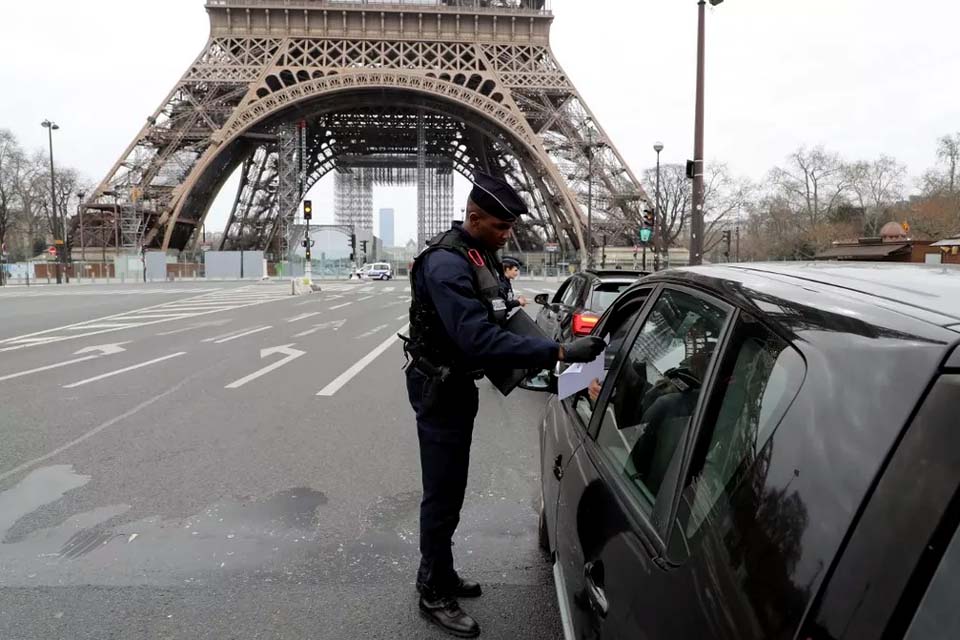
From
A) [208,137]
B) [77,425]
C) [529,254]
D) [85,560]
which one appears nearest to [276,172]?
[208,137]

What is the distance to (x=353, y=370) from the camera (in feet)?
30.5

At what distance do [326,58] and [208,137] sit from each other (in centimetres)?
906

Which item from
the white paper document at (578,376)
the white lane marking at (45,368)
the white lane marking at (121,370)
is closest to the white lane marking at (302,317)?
the white lane marking at (121,370)

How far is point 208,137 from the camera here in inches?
1508

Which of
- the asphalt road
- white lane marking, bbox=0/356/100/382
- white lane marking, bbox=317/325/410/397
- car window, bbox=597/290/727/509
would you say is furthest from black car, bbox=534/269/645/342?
white lane marking, bbox=0/356/100/382

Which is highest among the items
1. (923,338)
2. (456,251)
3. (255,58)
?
(255,58)

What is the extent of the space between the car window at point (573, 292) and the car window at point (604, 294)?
51cm

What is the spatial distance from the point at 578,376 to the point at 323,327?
43.8 feet

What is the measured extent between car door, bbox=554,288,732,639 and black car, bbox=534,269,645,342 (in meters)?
4.36

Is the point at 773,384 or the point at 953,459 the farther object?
the point at 773,384

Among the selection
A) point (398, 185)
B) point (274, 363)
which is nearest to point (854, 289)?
point (274, 363)

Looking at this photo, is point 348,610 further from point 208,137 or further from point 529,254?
point 529,254

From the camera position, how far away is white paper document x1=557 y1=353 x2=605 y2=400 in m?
2.53

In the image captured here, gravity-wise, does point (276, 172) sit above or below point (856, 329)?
above
